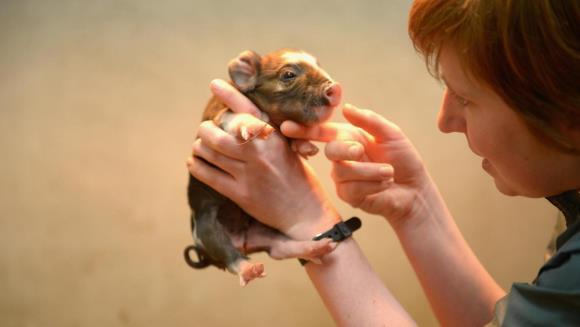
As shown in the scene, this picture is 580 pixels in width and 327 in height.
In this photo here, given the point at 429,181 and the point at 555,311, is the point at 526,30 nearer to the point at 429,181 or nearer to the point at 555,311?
the point at 555,311

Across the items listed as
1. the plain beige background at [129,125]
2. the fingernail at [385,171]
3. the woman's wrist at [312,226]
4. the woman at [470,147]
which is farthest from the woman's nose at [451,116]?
the plain beige background at [129,125]

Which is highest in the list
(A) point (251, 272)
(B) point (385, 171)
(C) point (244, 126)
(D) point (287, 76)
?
(D) point (287, 76)

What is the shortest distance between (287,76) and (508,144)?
2.26ft

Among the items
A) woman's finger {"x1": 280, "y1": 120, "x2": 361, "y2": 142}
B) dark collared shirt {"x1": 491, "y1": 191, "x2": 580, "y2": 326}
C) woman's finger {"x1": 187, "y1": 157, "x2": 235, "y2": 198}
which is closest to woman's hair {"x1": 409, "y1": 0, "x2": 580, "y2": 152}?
dark collared shirt {"x1": 491, "y1": 191, "x2": 580, "y2": 326}

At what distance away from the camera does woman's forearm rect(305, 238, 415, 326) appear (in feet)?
4.10

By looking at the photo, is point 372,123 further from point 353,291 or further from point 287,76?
point 353,291

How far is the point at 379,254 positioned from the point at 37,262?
147 cm

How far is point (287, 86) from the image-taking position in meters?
1.49

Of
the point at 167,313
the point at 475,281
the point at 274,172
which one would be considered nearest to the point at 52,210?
the point at 167,313

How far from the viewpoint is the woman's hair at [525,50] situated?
0.84 meters

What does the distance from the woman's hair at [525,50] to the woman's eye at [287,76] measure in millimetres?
550

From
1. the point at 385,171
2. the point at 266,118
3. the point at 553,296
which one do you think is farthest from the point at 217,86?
the point at 553,296

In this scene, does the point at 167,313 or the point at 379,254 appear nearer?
the point at 167,313

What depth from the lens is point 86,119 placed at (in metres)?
2.05
